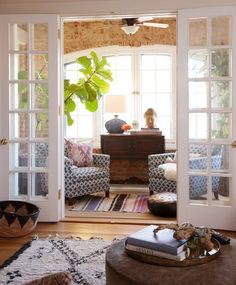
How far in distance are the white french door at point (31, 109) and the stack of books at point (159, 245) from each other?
239cm

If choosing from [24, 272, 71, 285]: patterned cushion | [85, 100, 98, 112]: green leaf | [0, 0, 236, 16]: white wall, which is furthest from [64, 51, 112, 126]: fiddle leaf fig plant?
[24, 272, 71, 285]: patterned cushion

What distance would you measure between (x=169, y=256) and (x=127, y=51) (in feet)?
18.8

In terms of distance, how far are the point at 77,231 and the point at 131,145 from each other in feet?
9.33

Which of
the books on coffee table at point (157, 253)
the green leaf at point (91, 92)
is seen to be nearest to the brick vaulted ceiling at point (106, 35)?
the green leaf at point (91, 92)

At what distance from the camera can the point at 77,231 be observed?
13.7 feet

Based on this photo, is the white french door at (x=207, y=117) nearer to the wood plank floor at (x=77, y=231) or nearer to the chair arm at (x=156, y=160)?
the wood plank floor at (x=77, y=231)

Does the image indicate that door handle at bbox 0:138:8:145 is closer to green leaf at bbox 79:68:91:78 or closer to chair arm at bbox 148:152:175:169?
green leaf at bbox 79:68:91:78

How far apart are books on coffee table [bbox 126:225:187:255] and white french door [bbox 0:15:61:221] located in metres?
2.37

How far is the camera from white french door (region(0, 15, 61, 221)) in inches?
174

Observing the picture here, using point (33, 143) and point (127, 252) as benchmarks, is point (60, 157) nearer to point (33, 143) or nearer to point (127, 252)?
point (33, 143)

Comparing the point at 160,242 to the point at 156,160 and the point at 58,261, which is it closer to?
the point at 58,261

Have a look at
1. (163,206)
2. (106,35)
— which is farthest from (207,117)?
(106,35)

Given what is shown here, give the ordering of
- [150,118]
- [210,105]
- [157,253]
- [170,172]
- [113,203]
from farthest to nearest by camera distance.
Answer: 1. [150,118]
2. [113,203]
3. [170,172]
4. [210,105]
5. [157,253]

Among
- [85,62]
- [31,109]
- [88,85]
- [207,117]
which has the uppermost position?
[85,62]
